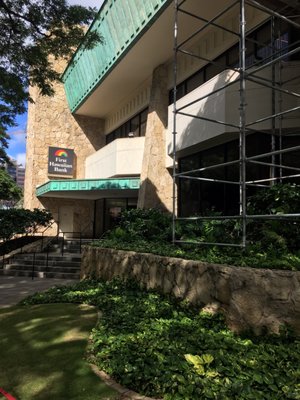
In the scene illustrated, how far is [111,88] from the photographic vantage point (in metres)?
19.5

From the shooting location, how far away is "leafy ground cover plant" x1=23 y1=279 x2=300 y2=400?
139 inches

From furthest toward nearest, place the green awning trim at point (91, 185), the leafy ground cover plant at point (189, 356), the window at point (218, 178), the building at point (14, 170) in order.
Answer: the building at point (14, 170)
the green awning trim at point (91, 185)
the window at point (218, 178)
the leafy ground cover plant at point (189, 356)

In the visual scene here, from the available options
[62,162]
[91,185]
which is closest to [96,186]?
[91,185]

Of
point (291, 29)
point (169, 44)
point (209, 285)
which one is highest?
point (169, 44)

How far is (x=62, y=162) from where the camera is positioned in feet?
79.7

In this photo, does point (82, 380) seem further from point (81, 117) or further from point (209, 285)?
point (81, 117)

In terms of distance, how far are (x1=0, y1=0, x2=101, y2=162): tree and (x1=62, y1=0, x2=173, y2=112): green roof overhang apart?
111cm

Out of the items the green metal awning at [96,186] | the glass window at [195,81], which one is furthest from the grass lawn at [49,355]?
the green metal awning at [96,186]

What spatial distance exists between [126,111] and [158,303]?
53.9ft

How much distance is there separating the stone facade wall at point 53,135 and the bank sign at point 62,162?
42 centimetres

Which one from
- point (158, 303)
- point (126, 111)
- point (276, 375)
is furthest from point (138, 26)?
point (276, 375)

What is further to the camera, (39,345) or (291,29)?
(291,29)

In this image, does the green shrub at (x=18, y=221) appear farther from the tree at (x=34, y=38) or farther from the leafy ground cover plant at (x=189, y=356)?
the leafy ground cover plant at (x=189, y=356)

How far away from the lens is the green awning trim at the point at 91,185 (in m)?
17.4
